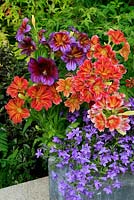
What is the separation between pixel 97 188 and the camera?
2434 mm

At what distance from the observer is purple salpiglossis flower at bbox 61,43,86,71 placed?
256cm

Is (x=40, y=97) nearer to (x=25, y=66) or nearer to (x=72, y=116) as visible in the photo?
(x=72, y=116)

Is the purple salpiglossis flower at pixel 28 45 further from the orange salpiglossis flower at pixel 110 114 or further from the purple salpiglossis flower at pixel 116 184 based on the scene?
the purple salpiglossis flower at pixel 116 184

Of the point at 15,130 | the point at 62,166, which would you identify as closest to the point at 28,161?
the point at 15,130

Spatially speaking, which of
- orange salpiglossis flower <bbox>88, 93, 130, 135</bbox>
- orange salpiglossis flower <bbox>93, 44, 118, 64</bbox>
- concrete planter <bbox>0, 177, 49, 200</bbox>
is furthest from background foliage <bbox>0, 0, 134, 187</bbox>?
orange salpiglossis flower <bbox>88, 93, 130, 135</bbox>

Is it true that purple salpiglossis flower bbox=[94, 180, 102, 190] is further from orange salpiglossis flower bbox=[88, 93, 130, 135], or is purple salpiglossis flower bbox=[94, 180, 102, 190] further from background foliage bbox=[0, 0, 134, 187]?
background foliage bbox=[0, 0, 134, 187]

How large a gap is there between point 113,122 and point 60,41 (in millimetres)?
474

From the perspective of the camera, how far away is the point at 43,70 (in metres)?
2.53

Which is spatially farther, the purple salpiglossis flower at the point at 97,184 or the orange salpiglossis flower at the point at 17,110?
the orange salpiglossis flower at the point at 17,110

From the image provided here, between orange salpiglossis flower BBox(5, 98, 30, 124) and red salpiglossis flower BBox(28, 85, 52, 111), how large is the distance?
6 cm

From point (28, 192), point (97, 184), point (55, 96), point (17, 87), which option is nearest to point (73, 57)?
point (55, 96)

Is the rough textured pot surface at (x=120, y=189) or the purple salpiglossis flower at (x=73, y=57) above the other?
the purple salpiglossis flower at (x=73, y=57)

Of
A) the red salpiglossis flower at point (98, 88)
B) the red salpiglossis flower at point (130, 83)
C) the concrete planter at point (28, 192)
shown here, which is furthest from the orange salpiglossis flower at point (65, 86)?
the concrete planter at point (28, 192)

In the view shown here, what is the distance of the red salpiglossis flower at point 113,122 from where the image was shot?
2404 mm
